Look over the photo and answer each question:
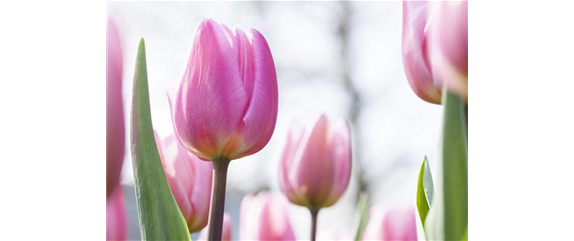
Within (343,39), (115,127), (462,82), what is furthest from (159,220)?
(343,39)

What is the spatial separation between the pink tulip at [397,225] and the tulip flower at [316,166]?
0.07 m

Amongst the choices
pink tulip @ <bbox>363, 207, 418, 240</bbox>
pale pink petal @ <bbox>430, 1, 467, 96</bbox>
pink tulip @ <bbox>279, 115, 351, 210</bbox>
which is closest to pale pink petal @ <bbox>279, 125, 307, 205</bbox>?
pink tulip @ <bbox>279, 115, 351, 210</bbox>

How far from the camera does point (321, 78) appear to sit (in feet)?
7.79

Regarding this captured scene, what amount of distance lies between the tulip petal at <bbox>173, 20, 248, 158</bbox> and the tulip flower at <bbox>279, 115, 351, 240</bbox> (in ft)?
0.55

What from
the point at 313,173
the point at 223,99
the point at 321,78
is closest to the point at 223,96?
the point at 223,99

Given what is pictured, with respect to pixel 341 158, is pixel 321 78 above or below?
above

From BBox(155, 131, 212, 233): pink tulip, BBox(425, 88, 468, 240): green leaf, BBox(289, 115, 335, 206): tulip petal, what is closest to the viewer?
BBox(425, 88, 468, 240): green leaf

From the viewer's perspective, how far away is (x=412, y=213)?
0.44m

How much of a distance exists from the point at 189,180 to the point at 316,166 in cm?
14

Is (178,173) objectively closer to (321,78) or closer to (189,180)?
(189,180)

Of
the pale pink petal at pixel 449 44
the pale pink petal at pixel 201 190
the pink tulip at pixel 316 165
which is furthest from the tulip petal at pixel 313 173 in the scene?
the pale pink petal at pixel 449 44

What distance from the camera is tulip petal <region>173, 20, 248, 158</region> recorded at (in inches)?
13.8

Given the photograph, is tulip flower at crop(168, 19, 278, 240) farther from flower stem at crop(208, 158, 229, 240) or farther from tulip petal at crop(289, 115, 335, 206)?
tulip petal at crop(289, 115, 335, 206)
